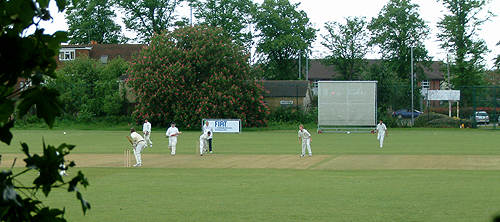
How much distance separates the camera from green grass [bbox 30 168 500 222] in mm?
13531

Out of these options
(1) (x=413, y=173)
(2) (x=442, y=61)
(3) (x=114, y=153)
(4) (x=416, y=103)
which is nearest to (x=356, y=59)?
(2) (x=442, y=61)

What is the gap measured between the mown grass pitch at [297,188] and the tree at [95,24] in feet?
Result: 179

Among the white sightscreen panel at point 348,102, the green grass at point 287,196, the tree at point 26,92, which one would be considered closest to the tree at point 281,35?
the white sightscreen panel at point 348,102

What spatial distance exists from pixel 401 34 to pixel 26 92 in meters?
80.3

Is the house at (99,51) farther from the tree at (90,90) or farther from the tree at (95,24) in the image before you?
the tree at (90,90)

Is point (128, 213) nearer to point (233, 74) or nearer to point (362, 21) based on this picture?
point (233, 74)

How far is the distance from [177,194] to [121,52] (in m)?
71.9

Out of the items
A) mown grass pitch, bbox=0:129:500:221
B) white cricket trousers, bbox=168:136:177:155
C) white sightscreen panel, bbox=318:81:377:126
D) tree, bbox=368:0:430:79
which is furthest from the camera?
tree, bbox=368:0:430:79

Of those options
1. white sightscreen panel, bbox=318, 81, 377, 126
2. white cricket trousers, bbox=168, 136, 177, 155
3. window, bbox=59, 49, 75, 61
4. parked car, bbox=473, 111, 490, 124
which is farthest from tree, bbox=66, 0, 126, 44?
white cricket trousers, bbox=168, 136, 177, 155

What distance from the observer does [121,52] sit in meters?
86.7

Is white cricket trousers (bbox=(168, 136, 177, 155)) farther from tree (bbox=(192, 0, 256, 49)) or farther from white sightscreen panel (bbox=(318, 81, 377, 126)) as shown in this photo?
tree (bbox=(192, 0, 256, 49))

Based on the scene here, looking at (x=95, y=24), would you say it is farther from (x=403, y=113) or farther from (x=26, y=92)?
(x=26, y=92)

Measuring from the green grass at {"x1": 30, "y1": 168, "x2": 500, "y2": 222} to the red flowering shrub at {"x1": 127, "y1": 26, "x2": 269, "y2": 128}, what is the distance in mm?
33121

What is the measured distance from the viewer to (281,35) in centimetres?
8312
